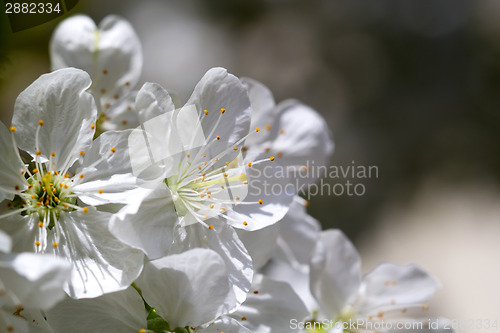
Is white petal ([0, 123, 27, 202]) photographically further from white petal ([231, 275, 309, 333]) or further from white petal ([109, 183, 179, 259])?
white petal ([231, 275, 309, 333])

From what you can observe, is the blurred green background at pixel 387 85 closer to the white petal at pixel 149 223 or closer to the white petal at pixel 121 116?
the white petal at pixel 121 116

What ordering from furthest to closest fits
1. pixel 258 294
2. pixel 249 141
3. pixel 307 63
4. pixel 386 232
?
pixel 307 63
pixel 386 232
pixel 249 141
pixel 258 294

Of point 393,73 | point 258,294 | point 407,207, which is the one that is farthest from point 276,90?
point 258,294

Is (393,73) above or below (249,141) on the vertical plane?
above

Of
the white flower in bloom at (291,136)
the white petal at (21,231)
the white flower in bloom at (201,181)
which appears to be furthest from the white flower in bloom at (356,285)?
the white petal at (21,231)

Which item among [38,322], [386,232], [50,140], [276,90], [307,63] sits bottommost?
[38,322]

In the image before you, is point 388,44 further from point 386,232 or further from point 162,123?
point 162,123

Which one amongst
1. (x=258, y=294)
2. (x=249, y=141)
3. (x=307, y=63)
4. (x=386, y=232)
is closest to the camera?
(x=258, y=294)
